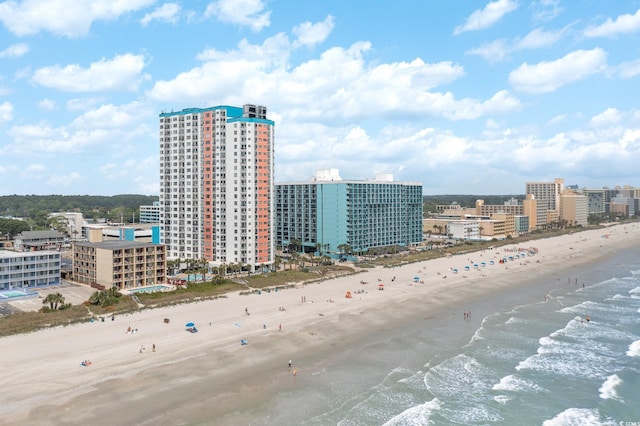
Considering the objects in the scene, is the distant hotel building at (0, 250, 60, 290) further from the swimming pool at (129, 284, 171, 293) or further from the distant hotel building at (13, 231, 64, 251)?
the distant hotel building at (13, 231, 64, 251)

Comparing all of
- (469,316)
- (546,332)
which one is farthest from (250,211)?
(546,332)

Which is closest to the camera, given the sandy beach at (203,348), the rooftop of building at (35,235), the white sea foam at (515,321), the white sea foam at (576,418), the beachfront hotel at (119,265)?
the white sea foam at (576,418)

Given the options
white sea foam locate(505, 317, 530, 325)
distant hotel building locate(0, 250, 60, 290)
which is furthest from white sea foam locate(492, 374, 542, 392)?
distant hotel building locate(0, 250, 60, 290)

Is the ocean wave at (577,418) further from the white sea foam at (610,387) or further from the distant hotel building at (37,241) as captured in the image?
the distant hotel building at (37,241)

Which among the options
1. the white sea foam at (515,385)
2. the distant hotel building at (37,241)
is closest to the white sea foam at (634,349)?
the white sea foam at (515,385)

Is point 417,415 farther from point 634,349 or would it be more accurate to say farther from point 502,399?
point 634,349
